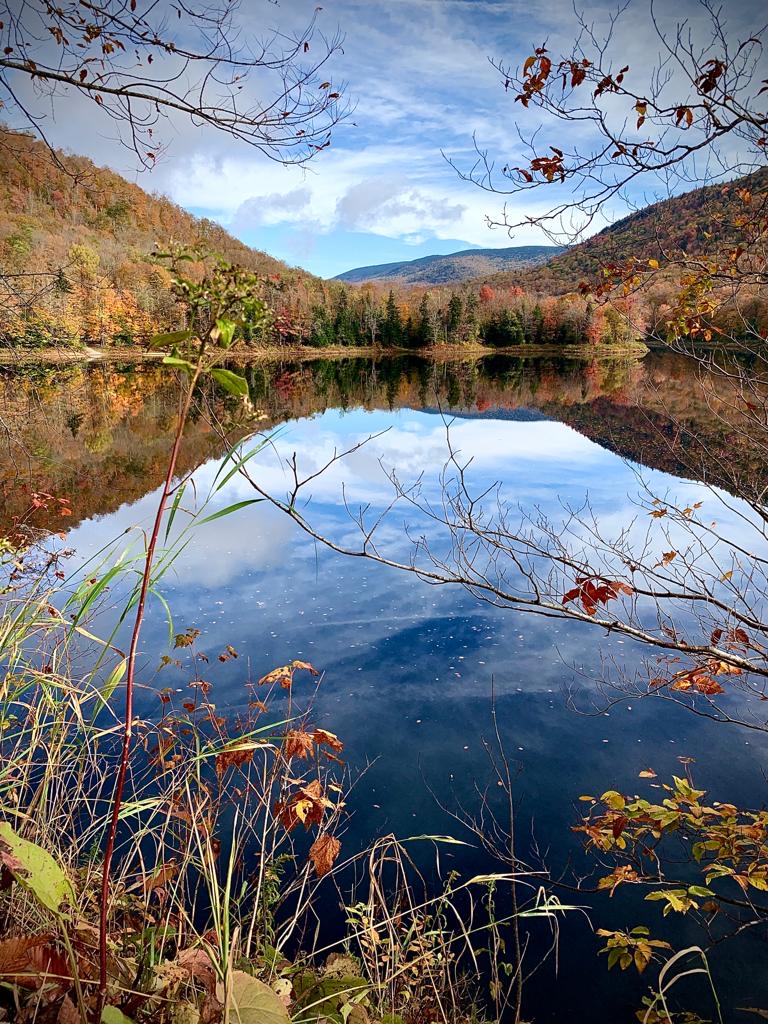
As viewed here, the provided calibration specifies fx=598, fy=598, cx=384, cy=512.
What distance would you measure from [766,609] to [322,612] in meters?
5.70

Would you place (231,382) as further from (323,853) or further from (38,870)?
(323,853)

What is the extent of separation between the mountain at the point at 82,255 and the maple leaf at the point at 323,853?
8.22 feet

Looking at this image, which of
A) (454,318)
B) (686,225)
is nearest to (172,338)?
(686,225)

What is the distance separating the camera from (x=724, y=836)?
335 cm

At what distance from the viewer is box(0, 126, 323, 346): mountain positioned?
3697 mm

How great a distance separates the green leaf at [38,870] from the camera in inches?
48.0

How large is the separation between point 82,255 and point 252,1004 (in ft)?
284

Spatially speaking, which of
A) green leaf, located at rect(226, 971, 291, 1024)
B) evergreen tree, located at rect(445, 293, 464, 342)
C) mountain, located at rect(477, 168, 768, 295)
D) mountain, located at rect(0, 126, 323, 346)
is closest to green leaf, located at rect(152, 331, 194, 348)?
mountain, located at rect(0, 126, 323, 346)

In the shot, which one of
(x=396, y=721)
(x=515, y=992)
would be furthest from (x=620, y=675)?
(x=515, y=992)

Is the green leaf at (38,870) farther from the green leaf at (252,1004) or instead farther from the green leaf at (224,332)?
the green leaf at (224,332)

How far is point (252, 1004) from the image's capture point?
1.42m

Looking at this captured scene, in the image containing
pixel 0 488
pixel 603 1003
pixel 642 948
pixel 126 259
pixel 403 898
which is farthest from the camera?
pixel 126 259

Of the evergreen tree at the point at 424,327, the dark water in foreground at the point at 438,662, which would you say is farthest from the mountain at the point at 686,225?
the evergreen tree at the point at 424,327

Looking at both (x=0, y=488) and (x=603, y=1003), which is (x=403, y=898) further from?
(x=0, y=488)
